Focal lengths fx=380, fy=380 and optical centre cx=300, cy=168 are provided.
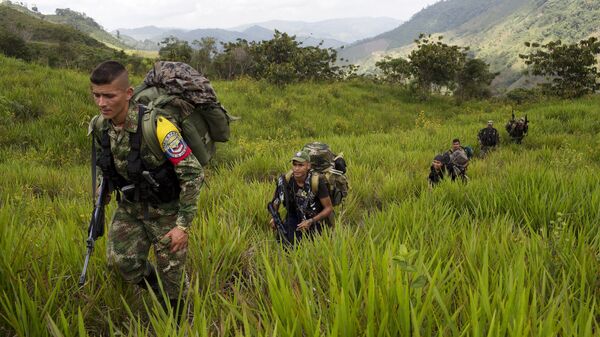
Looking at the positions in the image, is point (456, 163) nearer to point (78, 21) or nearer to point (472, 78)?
point (472, 78)

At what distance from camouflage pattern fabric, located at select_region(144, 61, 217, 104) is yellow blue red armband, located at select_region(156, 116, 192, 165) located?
29cm

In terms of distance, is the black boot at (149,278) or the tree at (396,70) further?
the tree at (396,70)

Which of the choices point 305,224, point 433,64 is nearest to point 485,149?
point 305,224

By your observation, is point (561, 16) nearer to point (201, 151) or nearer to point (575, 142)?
point (575, 142)

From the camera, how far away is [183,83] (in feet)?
8.61

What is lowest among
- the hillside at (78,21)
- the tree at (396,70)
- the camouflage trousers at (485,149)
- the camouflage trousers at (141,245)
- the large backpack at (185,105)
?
the camouflage trousers at (485,149)

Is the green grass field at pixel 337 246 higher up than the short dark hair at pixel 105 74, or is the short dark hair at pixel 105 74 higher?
the short dark hair at pixel 105 74

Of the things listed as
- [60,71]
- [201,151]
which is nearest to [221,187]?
[201,151]

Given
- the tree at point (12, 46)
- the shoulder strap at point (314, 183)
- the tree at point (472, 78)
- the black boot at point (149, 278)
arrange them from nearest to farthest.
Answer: the black boot at point (149, 278) < the shoulder strap at point (314, 183) < the tree at point (12, 46) < the tree at point (472, 78)

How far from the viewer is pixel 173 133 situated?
95.7 inches

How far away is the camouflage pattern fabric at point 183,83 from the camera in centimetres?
263

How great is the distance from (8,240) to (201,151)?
1280 millimetres

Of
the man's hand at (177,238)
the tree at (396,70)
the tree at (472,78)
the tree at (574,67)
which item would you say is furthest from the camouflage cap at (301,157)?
the tree at (472,78)

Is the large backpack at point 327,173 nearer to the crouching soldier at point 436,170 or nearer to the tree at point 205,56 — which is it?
the crouching soldier at point 436,170
